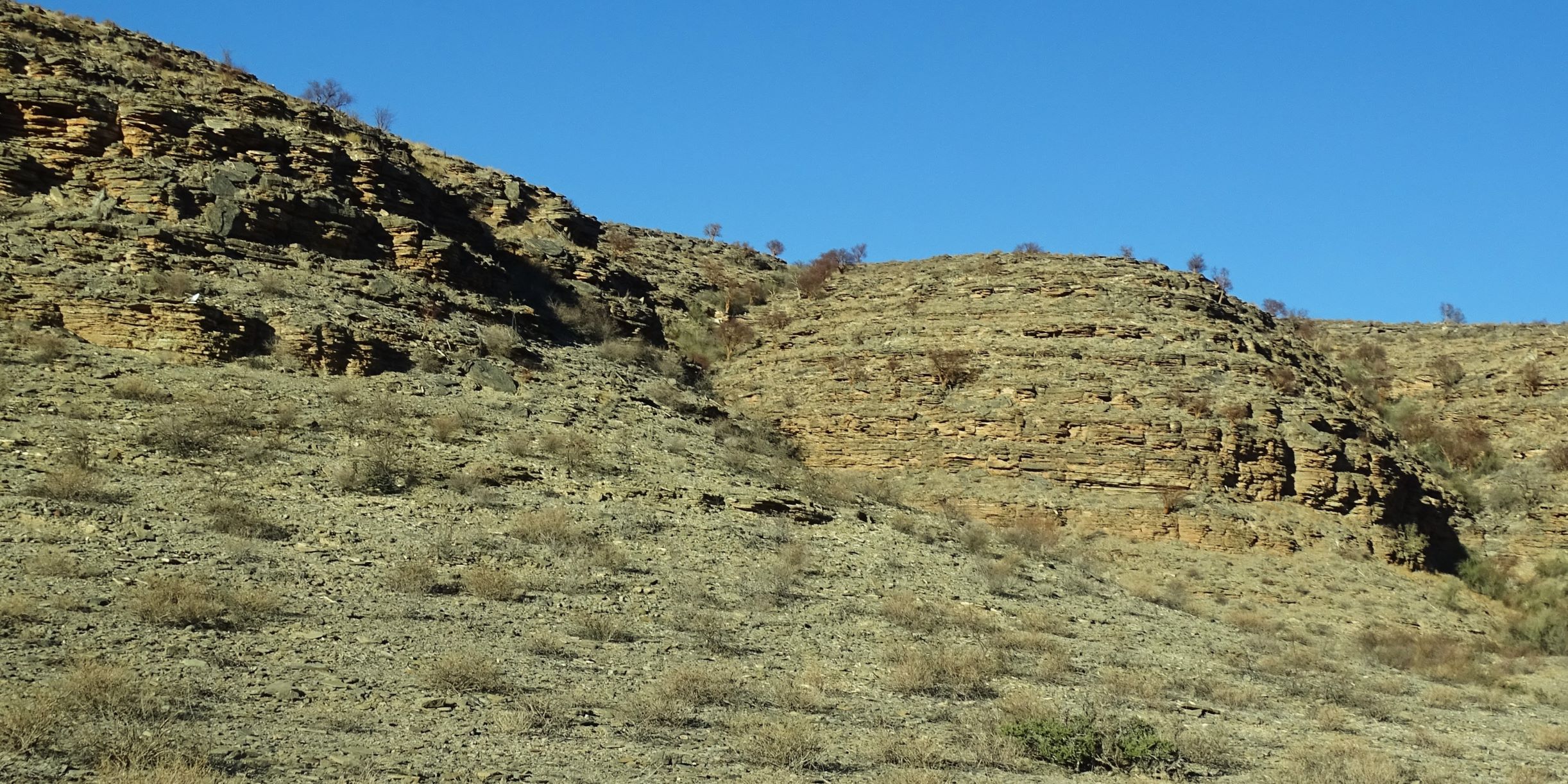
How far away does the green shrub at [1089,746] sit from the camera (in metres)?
10.4

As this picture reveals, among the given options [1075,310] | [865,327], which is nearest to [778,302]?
[865,327]

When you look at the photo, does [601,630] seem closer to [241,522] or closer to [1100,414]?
[241,522]

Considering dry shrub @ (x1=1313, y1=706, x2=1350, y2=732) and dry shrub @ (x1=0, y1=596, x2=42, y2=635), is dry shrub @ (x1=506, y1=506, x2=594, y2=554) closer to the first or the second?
dry shrub @ (x1=0, y1=596, x2=42, y2=635)

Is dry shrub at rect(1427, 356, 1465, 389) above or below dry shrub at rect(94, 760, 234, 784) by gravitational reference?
above

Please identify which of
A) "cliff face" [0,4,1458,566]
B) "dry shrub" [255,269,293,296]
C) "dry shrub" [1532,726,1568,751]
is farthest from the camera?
"dry shrub" [255,269,293,296]

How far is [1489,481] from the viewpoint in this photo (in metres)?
31.1

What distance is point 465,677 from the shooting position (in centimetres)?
1073

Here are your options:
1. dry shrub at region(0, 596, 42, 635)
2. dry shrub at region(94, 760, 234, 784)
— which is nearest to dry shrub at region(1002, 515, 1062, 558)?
dry shrub at region(0, 596, 42, 635)

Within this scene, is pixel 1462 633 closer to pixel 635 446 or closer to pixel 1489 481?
pixel 1489 481

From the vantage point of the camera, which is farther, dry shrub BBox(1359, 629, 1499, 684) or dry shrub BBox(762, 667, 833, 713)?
dry shrub BBox(1359, 629, 1499, 684)

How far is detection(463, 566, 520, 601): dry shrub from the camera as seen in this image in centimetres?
1357

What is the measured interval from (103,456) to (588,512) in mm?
5740

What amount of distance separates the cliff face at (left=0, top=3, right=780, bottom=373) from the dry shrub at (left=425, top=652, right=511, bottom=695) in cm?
1017

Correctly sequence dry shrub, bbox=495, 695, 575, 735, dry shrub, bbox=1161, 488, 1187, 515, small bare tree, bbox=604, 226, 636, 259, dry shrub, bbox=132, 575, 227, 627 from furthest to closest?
small bare tree, bbox=604, 226, 636, 259, dry shrub, bbox=1161, 488, 1187, 515, dry shrub, bbox=132, 575, 227, 627, dry shrub, bbox=495, 695, 575, 735
